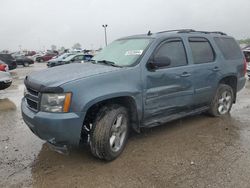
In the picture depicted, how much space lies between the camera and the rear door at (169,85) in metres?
4.51

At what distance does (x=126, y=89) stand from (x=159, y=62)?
78 centimetres

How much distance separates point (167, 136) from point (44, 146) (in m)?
2.14

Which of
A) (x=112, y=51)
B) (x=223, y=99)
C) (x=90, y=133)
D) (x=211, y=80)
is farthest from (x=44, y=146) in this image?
(x=223, y=99)

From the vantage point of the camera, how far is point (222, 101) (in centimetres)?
626

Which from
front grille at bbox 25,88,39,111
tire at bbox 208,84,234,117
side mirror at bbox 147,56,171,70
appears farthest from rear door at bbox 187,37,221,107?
front grille at bbox 25,88,39,111

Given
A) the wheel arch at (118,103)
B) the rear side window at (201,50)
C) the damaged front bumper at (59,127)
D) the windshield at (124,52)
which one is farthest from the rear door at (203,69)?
the damaged front bumper at (59,127)

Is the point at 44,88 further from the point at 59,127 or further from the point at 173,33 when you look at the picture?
the point at 173,33

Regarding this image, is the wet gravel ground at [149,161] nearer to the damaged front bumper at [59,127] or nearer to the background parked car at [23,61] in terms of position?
the damaged front bumper at [59,127]

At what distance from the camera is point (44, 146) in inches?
187

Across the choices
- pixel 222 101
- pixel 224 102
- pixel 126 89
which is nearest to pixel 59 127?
pixel 126 89

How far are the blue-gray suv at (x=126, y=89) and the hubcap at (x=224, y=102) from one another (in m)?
0.05

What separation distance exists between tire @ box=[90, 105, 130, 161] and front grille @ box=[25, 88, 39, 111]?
0.84m

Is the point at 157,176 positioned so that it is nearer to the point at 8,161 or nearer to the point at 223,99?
the point at 8,161

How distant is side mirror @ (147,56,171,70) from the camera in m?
4.51
